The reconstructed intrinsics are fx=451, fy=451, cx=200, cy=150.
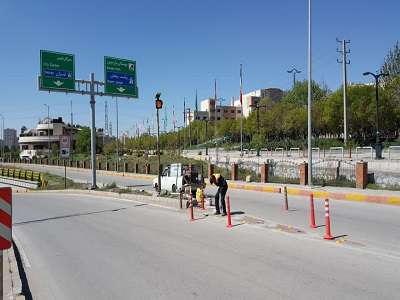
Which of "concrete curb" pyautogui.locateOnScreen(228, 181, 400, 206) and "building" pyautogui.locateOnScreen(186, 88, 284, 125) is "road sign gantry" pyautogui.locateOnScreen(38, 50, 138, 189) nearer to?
"concrete curb" pyautogui.locateOnScreen(228, 181, 400, 206)

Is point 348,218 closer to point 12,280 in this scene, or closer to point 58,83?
point 12,280

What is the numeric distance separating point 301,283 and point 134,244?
5086mm

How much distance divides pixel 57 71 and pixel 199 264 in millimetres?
23821

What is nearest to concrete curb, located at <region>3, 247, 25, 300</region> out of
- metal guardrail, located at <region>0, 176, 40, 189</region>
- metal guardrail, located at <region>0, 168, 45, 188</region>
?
metal guardrail, located at <region>0, 168, 45, 188</region>

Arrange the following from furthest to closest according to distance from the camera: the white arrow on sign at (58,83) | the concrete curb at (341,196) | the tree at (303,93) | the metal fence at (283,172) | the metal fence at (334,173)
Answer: the tree at (303,93), the metal fence at (283,172), the white arrow on sign at (58,83), the metal fence at (334,173), the concrete curb at (341,196)

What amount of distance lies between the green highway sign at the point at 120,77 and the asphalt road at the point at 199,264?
61.2ft

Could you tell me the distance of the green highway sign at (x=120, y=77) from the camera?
31109 mm

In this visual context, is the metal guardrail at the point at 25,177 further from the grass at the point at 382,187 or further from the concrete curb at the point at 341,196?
the grass at the point at 382,187

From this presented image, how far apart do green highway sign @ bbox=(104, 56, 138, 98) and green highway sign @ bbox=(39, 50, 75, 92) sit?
2.35 metres

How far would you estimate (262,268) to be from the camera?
8.11m

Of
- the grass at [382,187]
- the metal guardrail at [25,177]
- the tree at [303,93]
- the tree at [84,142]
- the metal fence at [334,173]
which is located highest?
the tree at [303,93]

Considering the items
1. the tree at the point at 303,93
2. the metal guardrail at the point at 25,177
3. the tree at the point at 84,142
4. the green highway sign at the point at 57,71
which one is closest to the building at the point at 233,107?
the tree at the point at 84,142

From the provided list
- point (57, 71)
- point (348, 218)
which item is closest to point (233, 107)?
point (57, 71)

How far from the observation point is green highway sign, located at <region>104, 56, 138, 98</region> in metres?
31.1
